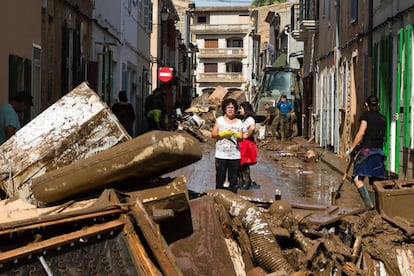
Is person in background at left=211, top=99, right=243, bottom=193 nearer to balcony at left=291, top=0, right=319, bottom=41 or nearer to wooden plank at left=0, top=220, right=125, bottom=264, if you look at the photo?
wooden plank at left=0, top=220, right=125, bottom=264

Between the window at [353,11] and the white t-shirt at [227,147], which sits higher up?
the window at [353,11]

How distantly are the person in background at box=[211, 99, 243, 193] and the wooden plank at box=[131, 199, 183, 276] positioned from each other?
18.9 ft

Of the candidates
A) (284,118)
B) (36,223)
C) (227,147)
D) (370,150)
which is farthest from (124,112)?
(36,223)

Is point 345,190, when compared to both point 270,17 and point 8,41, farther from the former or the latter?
point 270,17

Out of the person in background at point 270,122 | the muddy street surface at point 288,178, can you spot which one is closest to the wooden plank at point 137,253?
the muddy street surface at point 288,178

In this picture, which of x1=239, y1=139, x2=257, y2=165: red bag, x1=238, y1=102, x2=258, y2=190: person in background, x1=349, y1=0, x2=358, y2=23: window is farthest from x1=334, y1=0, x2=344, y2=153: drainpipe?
→ x1=239, y1=139, x2=257, y2=165: red bag

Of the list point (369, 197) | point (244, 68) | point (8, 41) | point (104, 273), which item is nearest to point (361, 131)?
point (369, 197)

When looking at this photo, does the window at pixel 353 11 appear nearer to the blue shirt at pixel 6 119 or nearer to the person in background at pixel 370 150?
the person in background at pixel 370 150

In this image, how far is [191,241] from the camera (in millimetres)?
6211

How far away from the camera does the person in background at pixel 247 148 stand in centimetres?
1225

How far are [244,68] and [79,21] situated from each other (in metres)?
72.2

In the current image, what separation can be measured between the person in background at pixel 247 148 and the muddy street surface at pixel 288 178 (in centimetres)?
22

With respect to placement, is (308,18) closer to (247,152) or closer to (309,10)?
(309,10)

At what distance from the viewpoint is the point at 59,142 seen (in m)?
7.21
